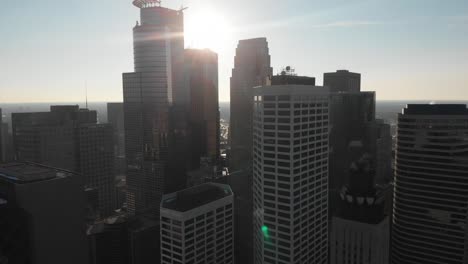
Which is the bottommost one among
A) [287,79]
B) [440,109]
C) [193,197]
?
[193,197]

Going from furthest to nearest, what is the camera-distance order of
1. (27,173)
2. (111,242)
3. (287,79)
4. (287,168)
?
(111,242), (287,79), (27,173), (287,168)

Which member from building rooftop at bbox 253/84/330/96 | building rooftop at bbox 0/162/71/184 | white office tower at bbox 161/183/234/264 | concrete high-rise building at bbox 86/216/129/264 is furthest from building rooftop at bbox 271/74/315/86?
concrete high-rise building at bbox 86/216/129/264

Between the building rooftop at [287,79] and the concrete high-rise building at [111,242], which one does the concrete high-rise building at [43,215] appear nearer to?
the concrete high-rise building at [111,242]

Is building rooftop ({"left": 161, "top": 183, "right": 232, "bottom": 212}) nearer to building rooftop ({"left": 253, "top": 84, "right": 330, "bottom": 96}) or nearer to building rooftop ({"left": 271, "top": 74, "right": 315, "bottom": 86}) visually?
building rooftop ({"left": 253, "top": 84, "right": 330, "bottom": 96})

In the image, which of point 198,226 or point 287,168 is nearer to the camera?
point 287,168

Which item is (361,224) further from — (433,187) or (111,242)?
(111,242)

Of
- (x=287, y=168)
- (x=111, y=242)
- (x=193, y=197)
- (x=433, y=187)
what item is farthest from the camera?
(x=111, y=242)

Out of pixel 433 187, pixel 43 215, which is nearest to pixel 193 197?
pixel 43 215

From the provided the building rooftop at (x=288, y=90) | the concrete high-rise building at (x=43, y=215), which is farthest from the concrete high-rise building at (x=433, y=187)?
the concrete high-rise building at (x=43, y=215)

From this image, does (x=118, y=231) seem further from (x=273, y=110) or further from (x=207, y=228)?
(x=273, y=110)
